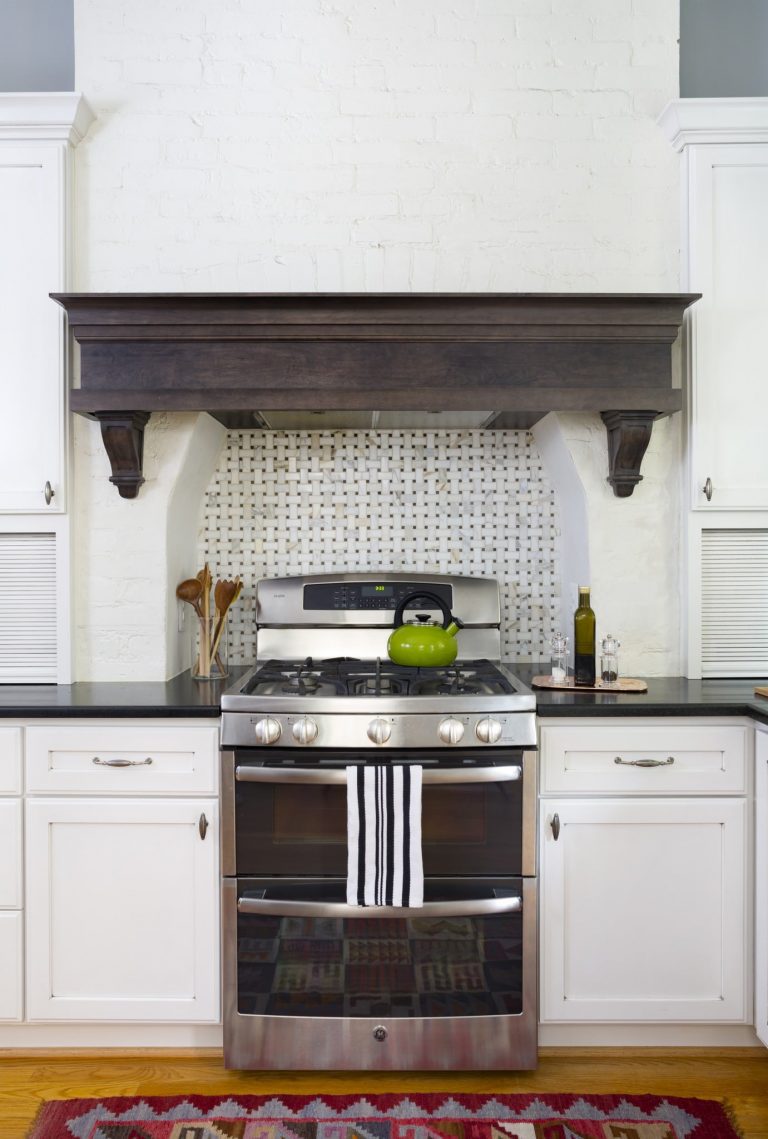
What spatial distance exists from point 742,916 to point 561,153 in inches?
89.1

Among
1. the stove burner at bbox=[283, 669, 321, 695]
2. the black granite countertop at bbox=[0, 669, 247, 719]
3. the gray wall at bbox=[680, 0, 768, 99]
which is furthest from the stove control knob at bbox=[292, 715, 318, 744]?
the gray wall at bbox=[680, 0, 768, 99]

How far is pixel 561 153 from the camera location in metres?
2.56

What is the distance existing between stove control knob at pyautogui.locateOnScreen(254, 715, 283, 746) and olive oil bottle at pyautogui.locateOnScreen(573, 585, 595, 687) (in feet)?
2.89

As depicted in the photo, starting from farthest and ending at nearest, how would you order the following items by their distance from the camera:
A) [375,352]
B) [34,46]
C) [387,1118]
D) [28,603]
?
[34,46]
[28,603]
[375,352]
[387,1118]

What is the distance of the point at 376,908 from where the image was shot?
2057 mm

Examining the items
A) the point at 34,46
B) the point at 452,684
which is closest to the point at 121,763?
the point at 452,684

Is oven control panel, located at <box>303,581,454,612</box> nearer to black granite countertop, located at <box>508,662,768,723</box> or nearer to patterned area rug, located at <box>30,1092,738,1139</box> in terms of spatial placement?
black granite countertop, located at <box>508,662,768,723</box>

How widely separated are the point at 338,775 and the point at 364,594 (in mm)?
752

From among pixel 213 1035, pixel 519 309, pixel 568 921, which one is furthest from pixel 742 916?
pixel 519 309

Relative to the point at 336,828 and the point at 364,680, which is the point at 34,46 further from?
the point at 336,828

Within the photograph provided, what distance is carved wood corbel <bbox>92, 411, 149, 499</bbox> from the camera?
2387mm

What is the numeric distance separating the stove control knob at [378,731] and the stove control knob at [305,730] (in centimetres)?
14

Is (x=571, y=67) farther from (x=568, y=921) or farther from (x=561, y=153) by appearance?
(x=568, y=921)

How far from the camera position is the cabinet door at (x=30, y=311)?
2.47 meters
